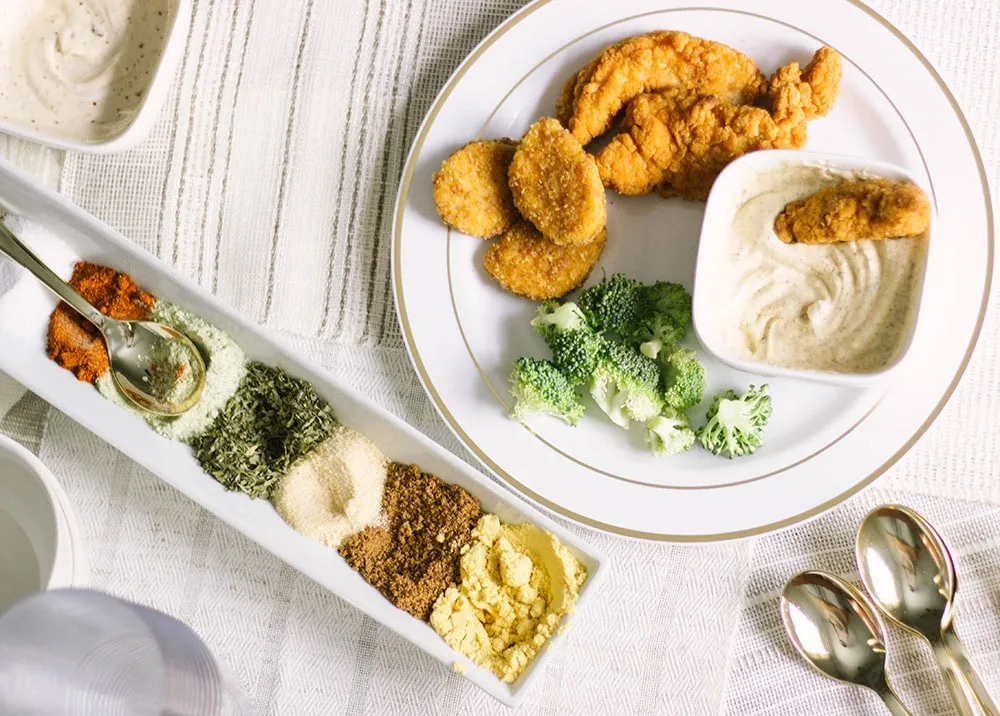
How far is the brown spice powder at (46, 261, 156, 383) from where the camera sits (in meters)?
2.48

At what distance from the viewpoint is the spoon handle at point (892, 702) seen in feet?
7.79

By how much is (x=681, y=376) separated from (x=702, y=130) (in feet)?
2.20

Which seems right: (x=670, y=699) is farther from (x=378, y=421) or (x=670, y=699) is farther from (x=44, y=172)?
(x=44, y=172)

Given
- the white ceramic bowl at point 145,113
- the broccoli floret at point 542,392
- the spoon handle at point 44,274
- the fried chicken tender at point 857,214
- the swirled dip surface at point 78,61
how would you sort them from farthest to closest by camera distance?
the swirled dip surface at point 78,61 < the white ceramic bowl at point 145,113 < the spoon handle at point 44,274 < the broccoli floret at point 542,392 < the fried chicken tender at point 857,214

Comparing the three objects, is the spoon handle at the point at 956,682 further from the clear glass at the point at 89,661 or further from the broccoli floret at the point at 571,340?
the clear glass at the point at 89,661

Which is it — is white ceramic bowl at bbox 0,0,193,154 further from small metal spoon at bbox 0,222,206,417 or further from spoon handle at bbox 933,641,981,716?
spoon handle at bbox 933,641,981,716

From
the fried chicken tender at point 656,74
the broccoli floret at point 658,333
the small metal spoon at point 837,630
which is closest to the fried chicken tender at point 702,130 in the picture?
the fried chicken tender at point 656,74

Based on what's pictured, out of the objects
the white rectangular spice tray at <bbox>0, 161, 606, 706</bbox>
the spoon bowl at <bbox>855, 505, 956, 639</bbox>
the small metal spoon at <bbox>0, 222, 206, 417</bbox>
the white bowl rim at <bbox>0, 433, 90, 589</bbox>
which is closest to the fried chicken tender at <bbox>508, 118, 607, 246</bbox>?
the white rectangular spice tray at <bbox>0, 161, 606, 706</bbox>

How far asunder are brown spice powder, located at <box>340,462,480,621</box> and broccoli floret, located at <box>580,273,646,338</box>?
2.03ft

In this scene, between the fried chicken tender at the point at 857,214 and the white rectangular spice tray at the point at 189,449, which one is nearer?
the fried chicken tender at the point at 857,214

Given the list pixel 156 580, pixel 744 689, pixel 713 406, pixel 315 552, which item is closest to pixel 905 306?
pixel 713 406

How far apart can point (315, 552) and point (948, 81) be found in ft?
7.45

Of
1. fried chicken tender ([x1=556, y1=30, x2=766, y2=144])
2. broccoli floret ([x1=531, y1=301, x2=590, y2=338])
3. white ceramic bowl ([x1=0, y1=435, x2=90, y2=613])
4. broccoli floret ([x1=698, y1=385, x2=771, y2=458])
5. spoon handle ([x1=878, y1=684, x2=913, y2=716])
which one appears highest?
fried chicken tender ([x1=556, y1=30, x2=766, y2=144])

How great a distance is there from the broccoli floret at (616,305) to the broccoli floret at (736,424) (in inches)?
13.0
